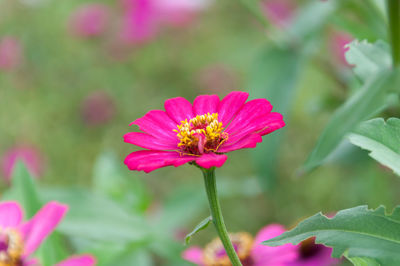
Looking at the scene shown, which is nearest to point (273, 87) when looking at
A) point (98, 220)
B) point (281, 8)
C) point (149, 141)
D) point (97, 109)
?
point (98, 220)

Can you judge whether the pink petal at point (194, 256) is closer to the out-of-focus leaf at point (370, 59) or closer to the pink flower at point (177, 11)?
Answer: the out-of-focus leaf at point (370, 59)

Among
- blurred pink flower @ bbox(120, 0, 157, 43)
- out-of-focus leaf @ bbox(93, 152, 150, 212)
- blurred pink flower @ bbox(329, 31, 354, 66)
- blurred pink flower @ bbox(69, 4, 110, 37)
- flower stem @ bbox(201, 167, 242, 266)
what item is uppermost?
blurred pink flower @ bbox(69, 4, 110, 37)

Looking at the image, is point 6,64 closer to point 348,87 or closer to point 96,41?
point 96,41

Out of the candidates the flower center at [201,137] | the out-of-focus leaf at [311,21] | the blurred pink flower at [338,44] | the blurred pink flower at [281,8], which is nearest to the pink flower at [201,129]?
the flower center at [201,137]

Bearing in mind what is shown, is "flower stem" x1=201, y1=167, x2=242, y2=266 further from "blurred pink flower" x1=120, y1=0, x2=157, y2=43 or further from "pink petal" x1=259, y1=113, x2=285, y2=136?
"blurred pink flower" x1=120, y1=0, x2=157, y2=43

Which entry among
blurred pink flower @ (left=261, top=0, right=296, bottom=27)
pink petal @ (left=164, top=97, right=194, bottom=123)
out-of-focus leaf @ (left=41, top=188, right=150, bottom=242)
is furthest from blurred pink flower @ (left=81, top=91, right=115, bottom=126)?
pink petal @ (left=164, top=97, right=194, bottom=123)

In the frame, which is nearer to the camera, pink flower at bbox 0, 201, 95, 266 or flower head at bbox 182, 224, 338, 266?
pink flower at bbox 0, 201, 95, 266
